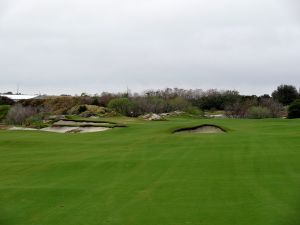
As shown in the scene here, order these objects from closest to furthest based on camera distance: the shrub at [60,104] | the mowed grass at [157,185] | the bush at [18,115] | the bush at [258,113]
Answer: the mowed grass at [157,185], the bush at [258,113], the bush at [18,115], the shrub at [60,104]

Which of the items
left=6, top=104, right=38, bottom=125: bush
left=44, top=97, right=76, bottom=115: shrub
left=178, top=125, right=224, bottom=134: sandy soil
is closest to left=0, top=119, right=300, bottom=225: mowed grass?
left=178, top=125, right=224, bottom=134: sandy soil

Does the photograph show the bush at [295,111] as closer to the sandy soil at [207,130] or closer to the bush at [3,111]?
the sandy soil at [207,130]

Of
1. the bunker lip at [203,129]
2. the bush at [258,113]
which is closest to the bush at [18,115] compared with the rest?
the bush at [258,113]

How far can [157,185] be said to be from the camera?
54.8 ft

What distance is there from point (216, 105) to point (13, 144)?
8672 cm

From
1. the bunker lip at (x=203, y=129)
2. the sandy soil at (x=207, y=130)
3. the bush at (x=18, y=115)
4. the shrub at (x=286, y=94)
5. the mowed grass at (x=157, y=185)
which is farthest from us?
the shrub at (x=286, y=94)

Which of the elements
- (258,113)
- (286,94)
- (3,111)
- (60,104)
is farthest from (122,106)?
(286,94)

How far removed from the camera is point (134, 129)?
152 ft

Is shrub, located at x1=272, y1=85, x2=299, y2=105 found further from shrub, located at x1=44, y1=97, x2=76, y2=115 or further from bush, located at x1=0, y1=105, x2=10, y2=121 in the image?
bush, located at x1=0, y1=105, x2=10, y2=121

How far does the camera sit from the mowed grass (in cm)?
1227

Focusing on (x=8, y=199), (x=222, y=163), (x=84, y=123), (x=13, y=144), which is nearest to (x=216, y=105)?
(x=84, y=123)

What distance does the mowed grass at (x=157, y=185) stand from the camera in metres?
12.3

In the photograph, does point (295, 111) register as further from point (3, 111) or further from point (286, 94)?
point (3, 111)

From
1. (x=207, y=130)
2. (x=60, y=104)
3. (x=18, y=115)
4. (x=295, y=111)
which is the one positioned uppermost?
(x=60, y=104)
